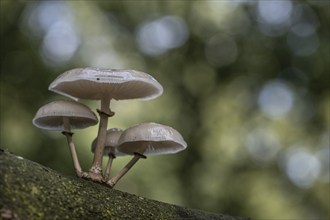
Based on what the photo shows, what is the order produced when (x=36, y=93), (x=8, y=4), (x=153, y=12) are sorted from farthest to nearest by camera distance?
1. (x=153, y=12)
2. (x=8, y=4)
3. (x=36, y=93)

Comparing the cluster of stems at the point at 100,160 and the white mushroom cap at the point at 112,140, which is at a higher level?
the white mushroom cap at the point at 112,140

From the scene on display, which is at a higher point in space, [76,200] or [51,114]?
[51,114]

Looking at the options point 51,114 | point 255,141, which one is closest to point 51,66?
point 255,141

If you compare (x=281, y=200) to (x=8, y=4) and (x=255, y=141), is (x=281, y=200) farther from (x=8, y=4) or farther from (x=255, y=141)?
(x=8, y=4)

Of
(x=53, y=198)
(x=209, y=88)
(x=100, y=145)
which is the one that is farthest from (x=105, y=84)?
(x=209, y=88)

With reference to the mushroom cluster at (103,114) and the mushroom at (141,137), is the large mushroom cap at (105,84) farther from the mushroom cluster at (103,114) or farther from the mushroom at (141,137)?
the mushroom at (141,137)

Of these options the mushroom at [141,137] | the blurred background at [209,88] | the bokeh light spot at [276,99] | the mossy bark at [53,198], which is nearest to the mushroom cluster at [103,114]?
the mushroom at [141,137]
